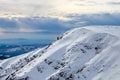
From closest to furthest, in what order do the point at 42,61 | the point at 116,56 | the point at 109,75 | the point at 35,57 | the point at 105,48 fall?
the point at 109,75 → the point at 116,56 → the point at 105,48 → the point at 42,61 → the point at 35,57

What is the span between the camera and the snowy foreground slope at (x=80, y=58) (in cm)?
14457

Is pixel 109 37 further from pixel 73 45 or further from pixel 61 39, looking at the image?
pixel 61 39

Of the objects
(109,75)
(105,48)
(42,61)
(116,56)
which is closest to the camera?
(109,75)

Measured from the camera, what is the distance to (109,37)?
538ft

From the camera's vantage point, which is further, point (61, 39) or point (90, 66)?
Result: point (61, 39)

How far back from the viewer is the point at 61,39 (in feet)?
626

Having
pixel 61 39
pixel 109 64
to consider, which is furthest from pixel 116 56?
pixel 61 39

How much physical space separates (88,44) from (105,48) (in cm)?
1118

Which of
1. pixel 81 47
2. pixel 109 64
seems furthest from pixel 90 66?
pixel 81 47

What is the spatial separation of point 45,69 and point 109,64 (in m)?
31.3

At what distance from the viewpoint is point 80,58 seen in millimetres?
160000

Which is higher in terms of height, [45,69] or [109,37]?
[109,37]

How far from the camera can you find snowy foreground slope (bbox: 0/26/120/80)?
474 ft

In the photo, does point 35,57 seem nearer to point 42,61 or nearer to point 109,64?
point 42,61
